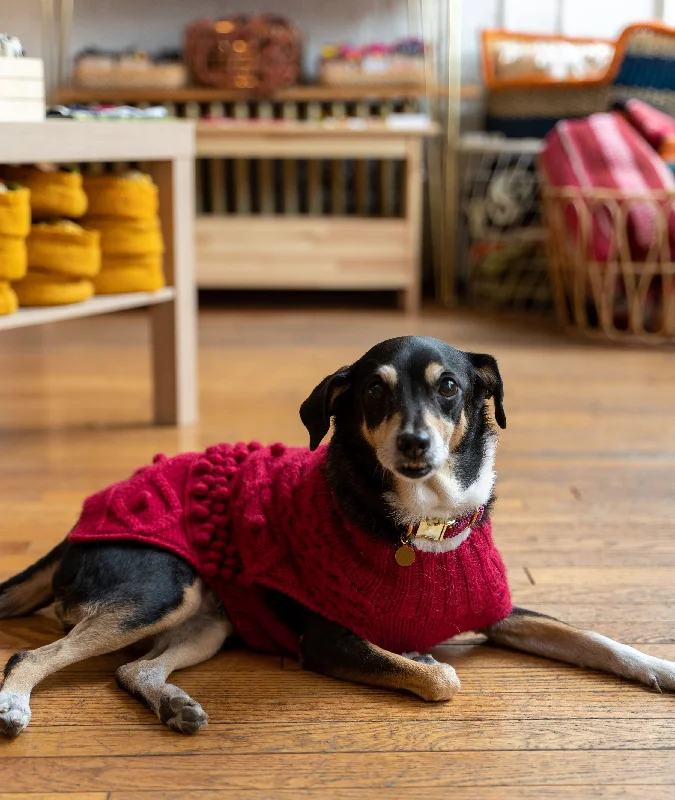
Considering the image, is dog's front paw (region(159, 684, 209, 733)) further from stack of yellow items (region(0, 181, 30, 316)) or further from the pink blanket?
the pink blanket

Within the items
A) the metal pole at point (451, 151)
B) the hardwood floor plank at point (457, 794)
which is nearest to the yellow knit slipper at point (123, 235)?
the hardwood floor plank at point (457, 794)

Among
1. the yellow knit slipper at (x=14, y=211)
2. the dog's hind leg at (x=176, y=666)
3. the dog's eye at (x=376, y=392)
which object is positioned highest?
the yellow knit slipper at (x=14, y=211)

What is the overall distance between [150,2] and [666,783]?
4.14 metres

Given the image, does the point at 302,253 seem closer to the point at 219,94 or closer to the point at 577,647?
the point at 219,94

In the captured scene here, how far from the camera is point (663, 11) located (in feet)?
15.0

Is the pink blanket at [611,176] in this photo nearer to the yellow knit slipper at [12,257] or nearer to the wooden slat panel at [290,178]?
the wooden slat panel at [290,178]

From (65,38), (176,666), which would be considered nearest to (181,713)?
(176,666)

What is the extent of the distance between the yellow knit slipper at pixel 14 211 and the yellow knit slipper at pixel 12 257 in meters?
0.02

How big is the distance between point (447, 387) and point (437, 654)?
0.42 metres

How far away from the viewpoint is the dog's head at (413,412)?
133 centimetres

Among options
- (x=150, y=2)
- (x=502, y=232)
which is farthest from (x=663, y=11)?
(x=150, y=2)

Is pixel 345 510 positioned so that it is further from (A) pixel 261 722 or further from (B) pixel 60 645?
(B) pixel 60 645

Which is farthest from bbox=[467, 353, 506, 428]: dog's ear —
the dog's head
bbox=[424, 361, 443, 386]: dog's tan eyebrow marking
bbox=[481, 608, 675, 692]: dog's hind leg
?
bbox=[481, 608, 675, 692]: dog's hind leg

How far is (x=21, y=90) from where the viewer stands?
7.49 ft
